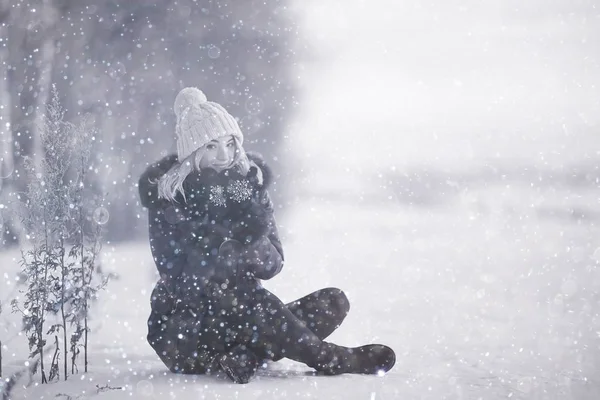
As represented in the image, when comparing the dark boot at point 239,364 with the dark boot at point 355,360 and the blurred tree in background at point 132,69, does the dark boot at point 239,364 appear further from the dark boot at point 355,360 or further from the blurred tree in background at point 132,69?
the blurred tree in background at point 132,69

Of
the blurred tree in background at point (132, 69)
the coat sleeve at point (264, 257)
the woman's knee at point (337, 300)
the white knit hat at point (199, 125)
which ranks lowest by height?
the woman's knee at point (337, 300)

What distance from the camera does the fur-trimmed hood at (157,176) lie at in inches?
74.0

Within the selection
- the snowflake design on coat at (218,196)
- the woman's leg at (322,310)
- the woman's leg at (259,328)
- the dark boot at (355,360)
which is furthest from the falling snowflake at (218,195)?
the dark boot at (355,360)

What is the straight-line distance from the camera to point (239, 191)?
185 cm

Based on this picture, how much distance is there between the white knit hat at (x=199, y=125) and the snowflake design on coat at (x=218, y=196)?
0.51ft

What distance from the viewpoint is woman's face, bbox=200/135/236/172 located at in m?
1.90

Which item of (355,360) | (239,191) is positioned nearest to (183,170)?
(239,191)

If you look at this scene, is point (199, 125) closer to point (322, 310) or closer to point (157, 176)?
point (157, 176)

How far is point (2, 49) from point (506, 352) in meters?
2.75

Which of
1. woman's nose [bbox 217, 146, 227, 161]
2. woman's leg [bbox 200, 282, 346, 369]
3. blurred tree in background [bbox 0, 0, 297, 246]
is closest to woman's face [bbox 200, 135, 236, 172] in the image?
woman's nose [bbox 217, 146, 227, 161]

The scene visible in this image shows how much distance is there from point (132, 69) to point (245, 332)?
5.38ft

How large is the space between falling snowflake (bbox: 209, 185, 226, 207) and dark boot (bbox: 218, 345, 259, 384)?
0.47 m

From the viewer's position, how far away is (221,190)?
186cm

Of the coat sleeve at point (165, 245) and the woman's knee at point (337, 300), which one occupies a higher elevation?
the coat sleeve at point (165, 245)
